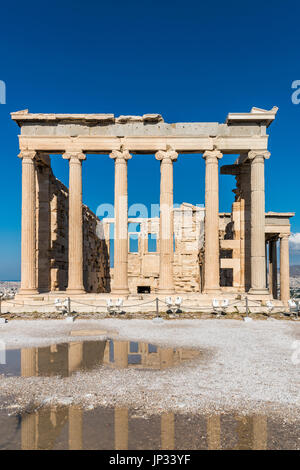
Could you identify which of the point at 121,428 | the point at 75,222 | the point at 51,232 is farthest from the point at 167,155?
the point at 121,428

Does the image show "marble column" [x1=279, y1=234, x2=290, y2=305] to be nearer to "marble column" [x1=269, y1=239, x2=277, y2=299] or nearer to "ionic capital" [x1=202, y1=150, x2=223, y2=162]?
"marble column" [x1=269, y1=239, x2=277, y2=299]

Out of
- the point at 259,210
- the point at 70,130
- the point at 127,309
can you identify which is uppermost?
the point at 70,130

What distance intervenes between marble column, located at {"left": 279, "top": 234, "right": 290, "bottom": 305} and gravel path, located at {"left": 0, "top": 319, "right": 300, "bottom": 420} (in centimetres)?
1742

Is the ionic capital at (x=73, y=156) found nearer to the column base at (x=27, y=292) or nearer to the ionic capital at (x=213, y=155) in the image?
the ionic capital at (x=213, y=155)

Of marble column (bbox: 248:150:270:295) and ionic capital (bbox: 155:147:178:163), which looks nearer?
marble column (bbox: 248:150:270:295)

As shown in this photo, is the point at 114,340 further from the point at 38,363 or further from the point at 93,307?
the point at 93,307

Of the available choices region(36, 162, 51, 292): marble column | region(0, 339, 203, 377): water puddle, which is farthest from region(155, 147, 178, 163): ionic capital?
region(0, 339, 203, 377): water puddle

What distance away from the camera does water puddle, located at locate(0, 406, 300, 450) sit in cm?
562

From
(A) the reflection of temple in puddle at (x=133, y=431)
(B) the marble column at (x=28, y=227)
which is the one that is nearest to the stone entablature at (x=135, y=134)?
(B) the marble column at (x=28, y=227)

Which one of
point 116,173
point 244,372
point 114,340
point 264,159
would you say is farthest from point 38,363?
point 264,159

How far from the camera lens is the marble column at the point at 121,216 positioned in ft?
80.2

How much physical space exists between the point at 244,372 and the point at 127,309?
13.3 metres

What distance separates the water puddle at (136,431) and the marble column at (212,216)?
1783 cm
